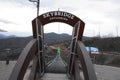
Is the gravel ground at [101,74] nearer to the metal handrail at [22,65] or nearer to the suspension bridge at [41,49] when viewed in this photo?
the suspension bridge at [41,49]

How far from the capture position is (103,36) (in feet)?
326

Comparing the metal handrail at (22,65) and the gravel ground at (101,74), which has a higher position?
the metal handrail at (22,65)

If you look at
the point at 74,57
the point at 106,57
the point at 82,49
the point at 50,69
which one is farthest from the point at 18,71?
the point at 106,57

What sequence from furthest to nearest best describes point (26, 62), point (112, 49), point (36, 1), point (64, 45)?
point (64, 45), point (112, 49), point (36, 1), point (26, 62)

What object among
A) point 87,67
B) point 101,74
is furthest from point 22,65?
point 101,74

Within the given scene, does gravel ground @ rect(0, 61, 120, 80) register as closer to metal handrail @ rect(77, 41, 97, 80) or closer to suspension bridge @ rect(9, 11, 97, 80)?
suspension bridge @ rect(9, 11, 97, 80)

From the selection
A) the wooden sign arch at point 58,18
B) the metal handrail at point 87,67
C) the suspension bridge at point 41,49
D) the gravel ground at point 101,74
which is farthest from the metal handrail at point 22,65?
the gravel ground at point 101,74

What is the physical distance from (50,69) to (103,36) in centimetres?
7780

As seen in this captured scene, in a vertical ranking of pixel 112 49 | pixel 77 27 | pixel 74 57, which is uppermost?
pixel 77 27

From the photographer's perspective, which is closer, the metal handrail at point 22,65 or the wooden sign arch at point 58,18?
the metal handrail at point 22,65

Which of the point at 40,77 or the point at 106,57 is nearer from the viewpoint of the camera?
the point at 40,77

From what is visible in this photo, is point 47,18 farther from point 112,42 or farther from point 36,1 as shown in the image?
point 112,42

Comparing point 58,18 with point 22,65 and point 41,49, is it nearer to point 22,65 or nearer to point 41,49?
point 41,49

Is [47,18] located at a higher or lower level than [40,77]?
higher
